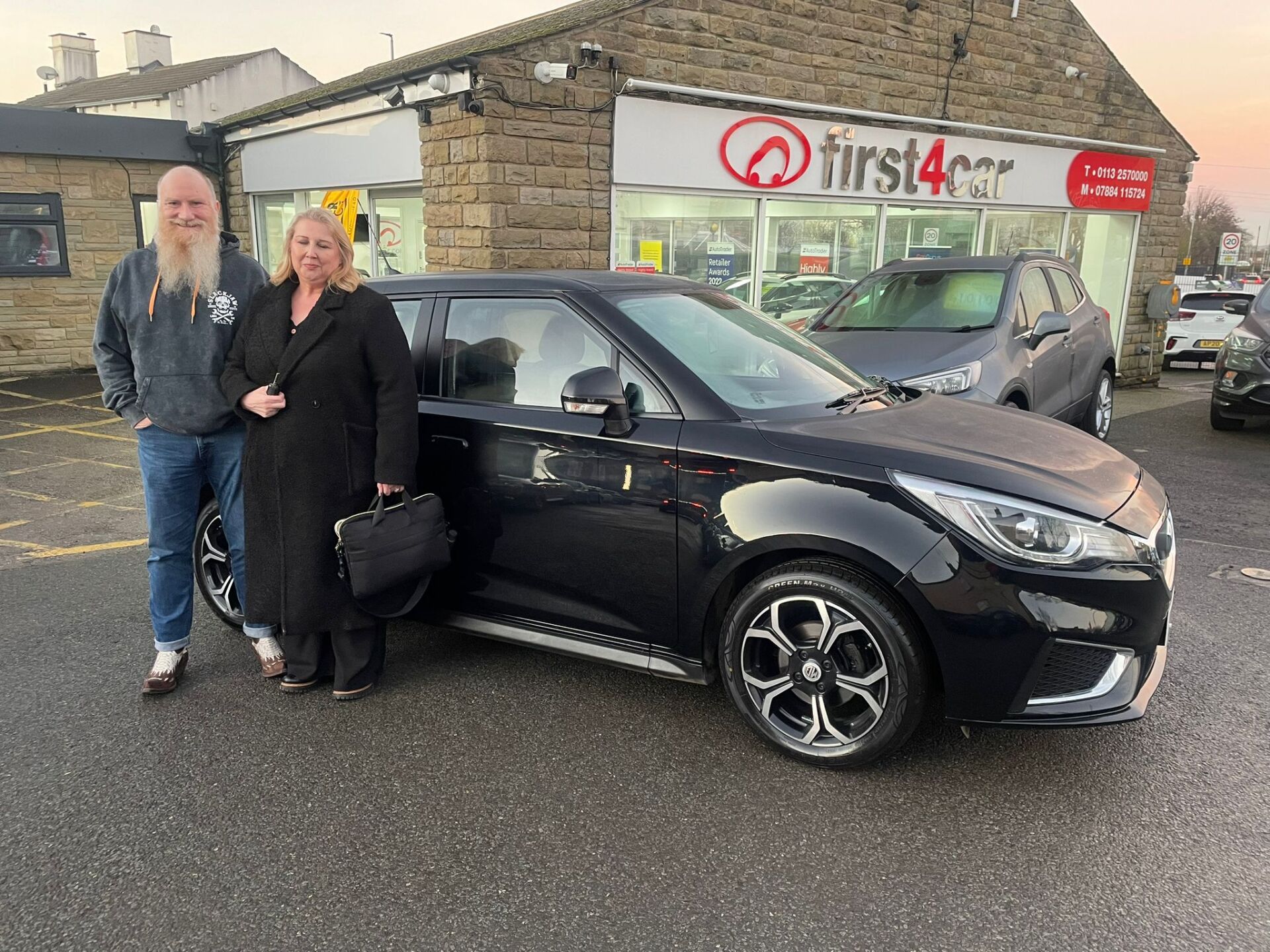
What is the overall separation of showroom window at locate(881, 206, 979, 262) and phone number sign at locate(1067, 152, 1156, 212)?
6.55ft

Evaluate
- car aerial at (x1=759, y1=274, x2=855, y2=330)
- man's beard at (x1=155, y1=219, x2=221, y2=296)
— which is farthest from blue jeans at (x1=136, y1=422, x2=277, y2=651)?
car aerial at (x1=759, y1=274, x2=855, y2=330)

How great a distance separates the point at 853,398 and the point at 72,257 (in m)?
12.6

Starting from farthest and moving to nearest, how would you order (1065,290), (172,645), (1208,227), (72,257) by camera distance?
1. (1208,227)
2. (72,257)
3. (1065,290)
4. (172,645)

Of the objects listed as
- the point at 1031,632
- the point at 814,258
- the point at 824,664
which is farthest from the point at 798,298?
the point at 1031,632

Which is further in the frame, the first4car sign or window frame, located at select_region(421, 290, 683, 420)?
the first4car sign

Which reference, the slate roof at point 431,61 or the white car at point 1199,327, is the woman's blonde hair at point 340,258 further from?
the white car at point 1199,327

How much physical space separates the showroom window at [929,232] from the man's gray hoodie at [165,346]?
922 cm

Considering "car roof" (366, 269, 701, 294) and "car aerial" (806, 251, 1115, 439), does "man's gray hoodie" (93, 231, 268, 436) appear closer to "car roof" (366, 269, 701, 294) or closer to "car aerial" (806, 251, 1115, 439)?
"car roof" (366, 269, 701, 294)

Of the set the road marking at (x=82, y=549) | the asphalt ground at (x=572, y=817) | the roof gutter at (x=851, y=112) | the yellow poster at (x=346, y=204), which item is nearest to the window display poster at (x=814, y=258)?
the roof gutter at (x=851, y=112)

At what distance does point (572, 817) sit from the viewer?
2.87 m

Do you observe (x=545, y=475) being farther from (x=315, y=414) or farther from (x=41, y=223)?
(x=41, y=223)

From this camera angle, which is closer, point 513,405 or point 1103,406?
point 513,405

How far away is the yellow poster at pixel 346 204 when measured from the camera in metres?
10.4

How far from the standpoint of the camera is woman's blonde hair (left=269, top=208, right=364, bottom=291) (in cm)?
343
